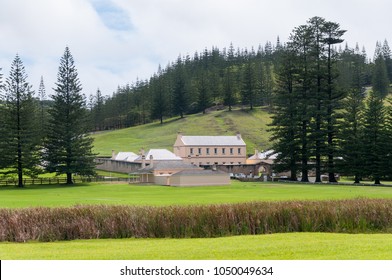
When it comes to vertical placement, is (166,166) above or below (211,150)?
below

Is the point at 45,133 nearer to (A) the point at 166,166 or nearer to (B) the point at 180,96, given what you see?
(A) the point at 166,166

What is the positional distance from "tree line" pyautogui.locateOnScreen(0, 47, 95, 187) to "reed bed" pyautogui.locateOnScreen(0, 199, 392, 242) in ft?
152

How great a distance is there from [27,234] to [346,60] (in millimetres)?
182754

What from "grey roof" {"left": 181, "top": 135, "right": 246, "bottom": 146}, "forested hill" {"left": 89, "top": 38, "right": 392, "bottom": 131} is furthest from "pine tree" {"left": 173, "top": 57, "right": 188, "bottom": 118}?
"grey roof" {"left": 181, "top": 135, "right": 246, "bottom": 146}

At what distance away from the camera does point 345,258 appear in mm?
12117

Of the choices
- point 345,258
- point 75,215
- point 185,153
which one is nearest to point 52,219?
point 75,215

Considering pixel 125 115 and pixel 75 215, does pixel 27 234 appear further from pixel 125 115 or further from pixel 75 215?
pixel 125 115

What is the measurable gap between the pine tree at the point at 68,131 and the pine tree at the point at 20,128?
216 cm

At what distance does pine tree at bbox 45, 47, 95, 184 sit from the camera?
6619cm

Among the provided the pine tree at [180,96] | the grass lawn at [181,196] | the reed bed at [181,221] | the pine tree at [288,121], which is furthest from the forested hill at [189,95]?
the reed bed at [181,221]

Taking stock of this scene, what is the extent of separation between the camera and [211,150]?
96.3 m

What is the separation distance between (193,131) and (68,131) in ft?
183

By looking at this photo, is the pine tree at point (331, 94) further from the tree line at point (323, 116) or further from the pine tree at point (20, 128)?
the pine tree at point (20, 128)

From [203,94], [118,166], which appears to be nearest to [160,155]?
[118,166]
